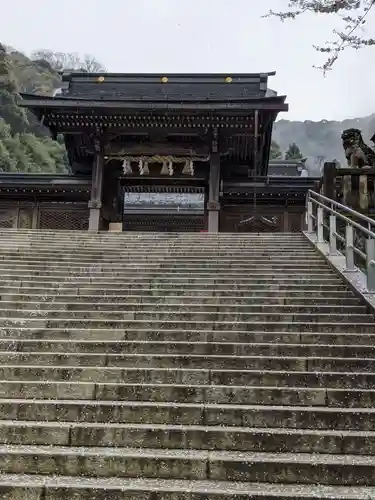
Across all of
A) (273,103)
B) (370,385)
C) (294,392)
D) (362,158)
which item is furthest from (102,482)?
(273,103)

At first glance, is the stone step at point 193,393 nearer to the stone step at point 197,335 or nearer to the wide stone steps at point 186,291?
the stone step at point 197,335

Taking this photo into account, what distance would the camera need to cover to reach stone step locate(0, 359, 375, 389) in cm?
463

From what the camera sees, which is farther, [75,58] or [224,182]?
[75,58]

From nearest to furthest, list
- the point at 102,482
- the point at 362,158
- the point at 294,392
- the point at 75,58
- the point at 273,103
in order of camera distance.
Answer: the point at 102,482 < the point at 294,392 < the point at 362,158 < the point at 273,103 < the point at 75,58

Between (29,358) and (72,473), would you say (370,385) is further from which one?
(29,358)

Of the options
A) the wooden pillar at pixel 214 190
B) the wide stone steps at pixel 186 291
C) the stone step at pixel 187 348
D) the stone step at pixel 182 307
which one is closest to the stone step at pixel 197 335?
the stone step at pixel 187 348

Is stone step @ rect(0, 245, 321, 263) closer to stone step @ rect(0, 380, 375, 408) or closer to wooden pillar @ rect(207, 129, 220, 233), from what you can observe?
stone step @ rect(0, 380, 375, 408)

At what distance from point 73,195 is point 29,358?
12415 mm

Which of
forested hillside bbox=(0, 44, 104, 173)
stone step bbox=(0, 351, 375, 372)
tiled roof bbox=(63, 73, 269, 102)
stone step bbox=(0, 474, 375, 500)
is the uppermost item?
forested hillside bbox=(0, 44, 104, 173)

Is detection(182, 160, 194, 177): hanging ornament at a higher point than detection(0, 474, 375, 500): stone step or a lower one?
higher

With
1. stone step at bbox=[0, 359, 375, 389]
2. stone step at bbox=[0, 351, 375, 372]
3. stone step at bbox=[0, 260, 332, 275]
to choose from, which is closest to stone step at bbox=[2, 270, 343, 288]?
stone step at bbox=[0, 260, 332, 275]

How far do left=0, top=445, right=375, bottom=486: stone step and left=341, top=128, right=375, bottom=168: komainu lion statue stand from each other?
35.4ft

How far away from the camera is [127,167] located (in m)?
16.1

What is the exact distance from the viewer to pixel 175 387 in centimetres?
446
